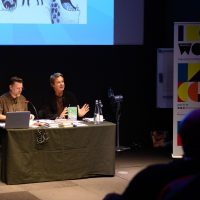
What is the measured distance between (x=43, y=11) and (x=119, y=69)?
147 cm

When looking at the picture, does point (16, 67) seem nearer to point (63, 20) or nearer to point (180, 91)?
point (63, 20)

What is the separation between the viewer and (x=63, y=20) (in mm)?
7172

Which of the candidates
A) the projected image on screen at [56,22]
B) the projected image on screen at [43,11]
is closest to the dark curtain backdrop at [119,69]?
the projected image on screen at [56,22]

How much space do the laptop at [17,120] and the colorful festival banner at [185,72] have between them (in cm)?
236

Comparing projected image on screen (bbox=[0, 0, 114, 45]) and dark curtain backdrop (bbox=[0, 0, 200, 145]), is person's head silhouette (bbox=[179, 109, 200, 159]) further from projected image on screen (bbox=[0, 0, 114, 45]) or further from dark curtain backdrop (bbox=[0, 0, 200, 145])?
dark curtain backdrop (bbox=[0, 0, 200, 145])

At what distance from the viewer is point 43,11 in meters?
7.04

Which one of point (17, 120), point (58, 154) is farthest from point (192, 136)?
point (58, 154)

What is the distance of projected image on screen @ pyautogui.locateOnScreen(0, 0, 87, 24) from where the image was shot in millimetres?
6852

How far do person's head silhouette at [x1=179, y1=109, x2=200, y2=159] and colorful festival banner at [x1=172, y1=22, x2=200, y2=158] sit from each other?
5223 mm

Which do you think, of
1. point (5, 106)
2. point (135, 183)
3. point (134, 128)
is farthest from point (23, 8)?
point (135, 183)

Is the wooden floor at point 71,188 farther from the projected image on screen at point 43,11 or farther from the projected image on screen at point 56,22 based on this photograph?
the projected image on screen at point 43,11

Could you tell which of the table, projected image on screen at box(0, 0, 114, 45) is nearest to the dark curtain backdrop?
projected image on screen at box(0, 0, 114, 45)

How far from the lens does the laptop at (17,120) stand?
5.25 m

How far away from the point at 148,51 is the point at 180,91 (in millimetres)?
1203
